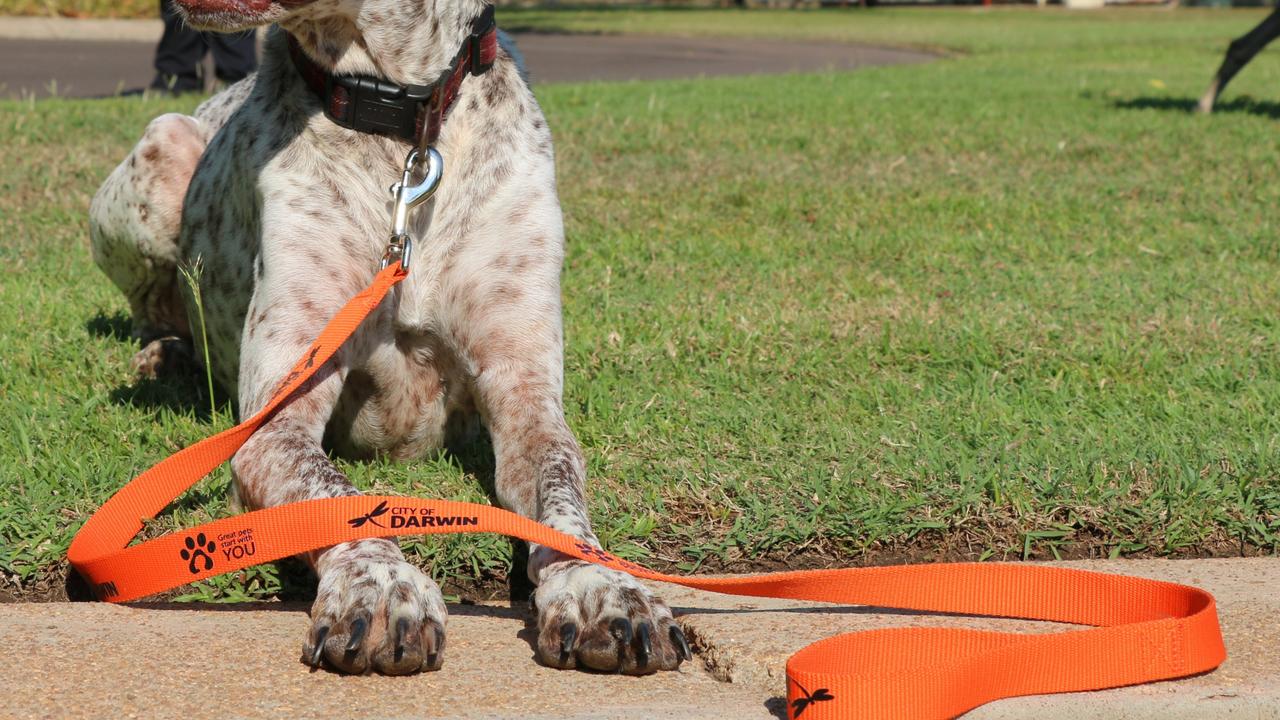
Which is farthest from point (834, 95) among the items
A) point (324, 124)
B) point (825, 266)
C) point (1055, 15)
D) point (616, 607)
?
point (1055, 15)

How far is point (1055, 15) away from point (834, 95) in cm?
Result: 2885

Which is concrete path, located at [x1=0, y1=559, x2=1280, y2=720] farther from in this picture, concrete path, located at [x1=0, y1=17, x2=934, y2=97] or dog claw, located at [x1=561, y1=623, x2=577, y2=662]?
concrete path, located at [x1=0, y1=17, x2=934, y2=97]

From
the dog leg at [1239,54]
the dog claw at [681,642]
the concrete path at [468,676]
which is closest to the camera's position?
the concrete path at [468,676]

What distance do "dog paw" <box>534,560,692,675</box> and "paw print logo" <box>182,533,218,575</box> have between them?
0.68 meters

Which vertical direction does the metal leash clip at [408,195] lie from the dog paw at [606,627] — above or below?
above

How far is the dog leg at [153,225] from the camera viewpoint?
4555mm

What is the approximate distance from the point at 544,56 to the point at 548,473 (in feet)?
57.1

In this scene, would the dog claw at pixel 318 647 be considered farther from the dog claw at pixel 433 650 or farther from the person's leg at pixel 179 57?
the person's leg at pixel 179 57

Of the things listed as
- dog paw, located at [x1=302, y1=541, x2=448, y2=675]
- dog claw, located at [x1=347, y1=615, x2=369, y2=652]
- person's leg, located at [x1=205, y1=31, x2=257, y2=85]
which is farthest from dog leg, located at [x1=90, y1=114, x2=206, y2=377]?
person's leg, located at [x1=205, y1=31, x2=257, y2=85]

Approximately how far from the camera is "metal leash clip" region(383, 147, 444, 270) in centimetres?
339

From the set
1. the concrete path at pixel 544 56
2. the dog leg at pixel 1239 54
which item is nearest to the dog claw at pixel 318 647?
the dog leg at pixel 1239 54

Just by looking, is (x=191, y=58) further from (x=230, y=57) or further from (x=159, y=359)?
(x=159, y=359)

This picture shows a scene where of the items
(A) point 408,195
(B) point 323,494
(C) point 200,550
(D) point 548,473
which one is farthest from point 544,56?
(C) point 200,550

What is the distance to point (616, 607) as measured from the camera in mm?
2627
